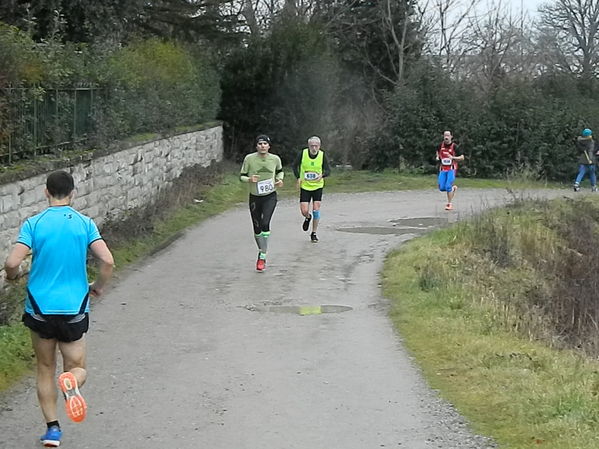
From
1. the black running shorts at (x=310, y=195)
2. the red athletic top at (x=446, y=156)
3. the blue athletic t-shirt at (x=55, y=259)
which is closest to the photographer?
the blue athletic t-shirt at (x=55, y=259)

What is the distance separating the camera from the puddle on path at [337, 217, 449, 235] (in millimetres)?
17688

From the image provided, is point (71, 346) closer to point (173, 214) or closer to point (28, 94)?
point (28, 94)

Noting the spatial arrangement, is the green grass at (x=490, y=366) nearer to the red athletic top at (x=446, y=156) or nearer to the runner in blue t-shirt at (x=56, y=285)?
the runner in blue t-shirt at (x=56, y=285)

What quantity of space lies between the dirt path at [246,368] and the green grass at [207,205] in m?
0.38

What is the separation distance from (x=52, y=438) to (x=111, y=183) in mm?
9258

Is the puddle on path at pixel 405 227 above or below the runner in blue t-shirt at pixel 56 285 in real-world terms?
below

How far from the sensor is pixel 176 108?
22.7 metres

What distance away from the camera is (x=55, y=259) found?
19.4ft

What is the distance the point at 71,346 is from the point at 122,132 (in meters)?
11.1

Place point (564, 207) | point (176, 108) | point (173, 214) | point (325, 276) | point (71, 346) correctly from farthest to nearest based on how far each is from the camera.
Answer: point (176, 108), point (564, 207), point (173, 214), point (325, 276), point (71, 346)

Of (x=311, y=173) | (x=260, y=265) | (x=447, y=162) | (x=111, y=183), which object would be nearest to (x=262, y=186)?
(x=260, y=265)

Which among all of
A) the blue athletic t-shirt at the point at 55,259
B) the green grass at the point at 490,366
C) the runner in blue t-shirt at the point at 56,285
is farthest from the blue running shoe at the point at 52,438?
the green grass at the point at 490,366

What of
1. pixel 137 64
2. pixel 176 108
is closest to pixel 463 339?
pixel 137 64

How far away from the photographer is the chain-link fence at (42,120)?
10567mm
